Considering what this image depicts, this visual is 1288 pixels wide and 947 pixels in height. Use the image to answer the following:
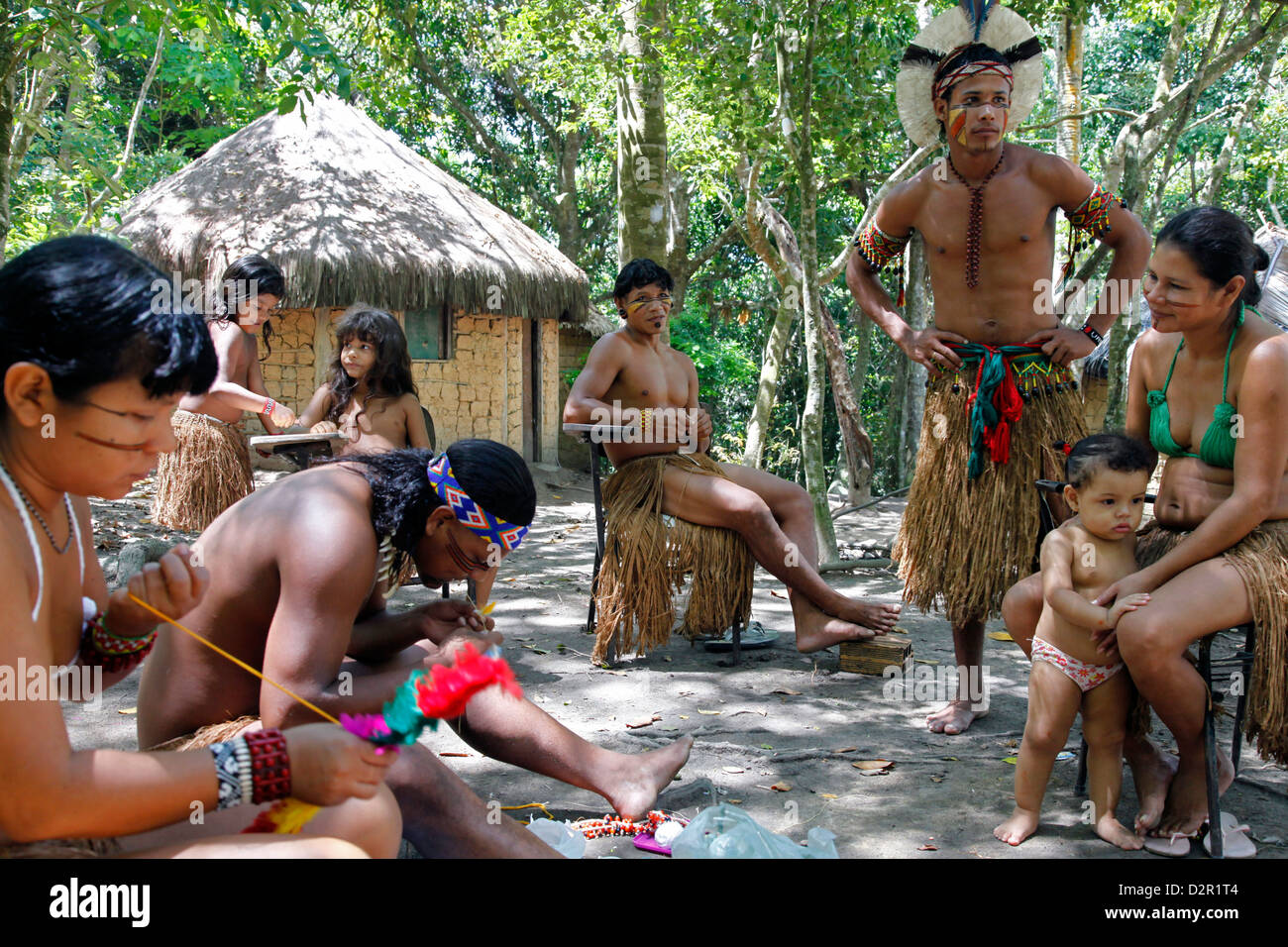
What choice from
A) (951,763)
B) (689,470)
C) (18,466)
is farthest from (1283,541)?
(18,466)

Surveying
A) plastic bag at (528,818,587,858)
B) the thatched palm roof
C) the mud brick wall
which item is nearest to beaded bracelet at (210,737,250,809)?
plastic bag at (528,818,587,858)

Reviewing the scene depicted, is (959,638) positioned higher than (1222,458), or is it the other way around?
(1222,458)

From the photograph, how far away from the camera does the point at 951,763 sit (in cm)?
328

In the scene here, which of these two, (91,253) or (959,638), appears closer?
(91,253)

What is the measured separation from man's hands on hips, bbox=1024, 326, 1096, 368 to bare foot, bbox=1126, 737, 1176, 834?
1.44 meters

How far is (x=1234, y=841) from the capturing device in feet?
8.65

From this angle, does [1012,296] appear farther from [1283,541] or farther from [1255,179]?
[1255,179]

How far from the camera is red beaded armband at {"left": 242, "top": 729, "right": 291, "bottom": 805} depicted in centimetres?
151

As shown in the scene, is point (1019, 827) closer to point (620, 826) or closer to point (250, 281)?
point (620, 826)

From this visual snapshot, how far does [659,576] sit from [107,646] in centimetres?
275

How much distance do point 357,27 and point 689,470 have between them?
9.94m

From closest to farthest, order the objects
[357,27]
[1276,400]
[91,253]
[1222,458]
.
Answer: [91,253]
[1276,400]
[1222,458]
[357,27]

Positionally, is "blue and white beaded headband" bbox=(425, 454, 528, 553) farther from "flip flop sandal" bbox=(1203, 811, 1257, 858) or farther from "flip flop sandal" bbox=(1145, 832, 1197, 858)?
"flip flop sandal" bbox=(1203, 811, 1257, 858)

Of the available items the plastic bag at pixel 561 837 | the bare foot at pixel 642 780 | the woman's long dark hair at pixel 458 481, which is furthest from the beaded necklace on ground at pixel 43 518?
the bare foot at pixel 642 780
